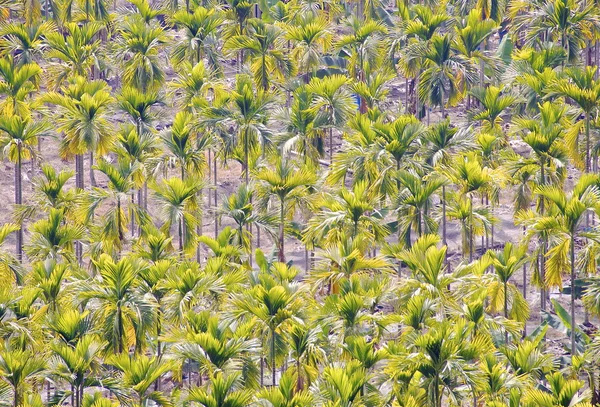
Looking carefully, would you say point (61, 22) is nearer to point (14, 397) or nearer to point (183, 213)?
point (183, 213)

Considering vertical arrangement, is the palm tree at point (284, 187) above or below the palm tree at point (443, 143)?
below

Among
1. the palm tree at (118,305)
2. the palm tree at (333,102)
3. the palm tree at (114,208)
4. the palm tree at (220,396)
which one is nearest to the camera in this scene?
the palm tree at (220,396)

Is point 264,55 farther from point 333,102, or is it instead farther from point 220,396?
point 220,396

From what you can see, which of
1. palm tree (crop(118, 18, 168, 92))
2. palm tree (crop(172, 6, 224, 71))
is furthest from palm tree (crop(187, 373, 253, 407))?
palm tree (crop(172, 6, 224, 71))

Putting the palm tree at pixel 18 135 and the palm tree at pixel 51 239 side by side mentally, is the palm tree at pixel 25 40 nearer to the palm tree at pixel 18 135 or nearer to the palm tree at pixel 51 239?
the palm tree at pixel 18 135

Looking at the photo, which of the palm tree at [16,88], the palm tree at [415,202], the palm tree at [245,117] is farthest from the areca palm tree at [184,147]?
the palm tree at [415,202]

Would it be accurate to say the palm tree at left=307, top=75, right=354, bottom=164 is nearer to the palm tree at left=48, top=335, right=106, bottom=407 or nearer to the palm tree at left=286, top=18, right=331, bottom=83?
the palm tree at left=286, top=18, right=331, bottom=83
